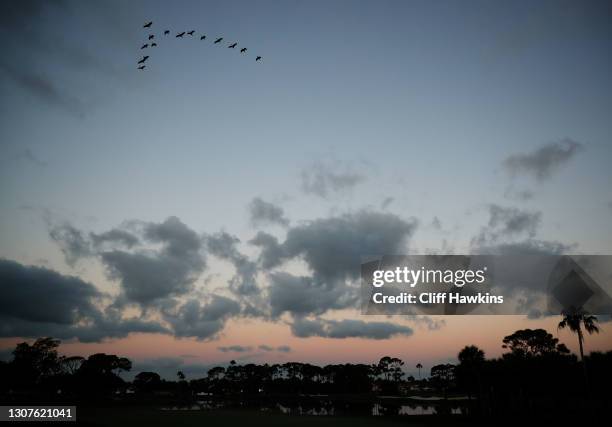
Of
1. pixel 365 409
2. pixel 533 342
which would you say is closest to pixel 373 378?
pixel 533 342

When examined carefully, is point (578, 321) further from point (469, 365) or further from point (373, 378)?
point (373, 378)

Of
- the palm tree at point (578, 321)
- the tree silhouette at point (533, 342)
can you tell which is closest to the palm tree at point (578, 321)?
the palm tree at point (578, 321)

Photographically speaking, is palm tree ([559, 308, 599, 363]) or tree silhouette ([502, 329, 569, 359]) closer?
palm tree ([559, 308, 599, 363])

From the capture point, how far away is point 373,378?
7830 inches

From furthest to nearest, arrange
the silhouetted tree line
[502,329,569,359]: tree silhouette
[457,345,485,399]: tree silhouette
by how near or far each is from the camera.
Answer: [502,329,569,359]: tree silhouette, [457,345,485,399]: tree silhouette, the silhouetted tree line

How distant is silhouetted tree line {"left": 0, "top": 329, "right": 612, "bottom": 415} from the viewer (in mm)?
47094

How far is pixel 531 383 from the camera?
5328 centimetres

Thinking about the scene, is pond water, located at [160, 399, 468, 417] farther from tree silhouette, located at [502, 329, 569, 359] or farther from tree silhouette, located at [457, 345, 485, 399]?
tree silhouette, located at [502, 329, 569, 359]

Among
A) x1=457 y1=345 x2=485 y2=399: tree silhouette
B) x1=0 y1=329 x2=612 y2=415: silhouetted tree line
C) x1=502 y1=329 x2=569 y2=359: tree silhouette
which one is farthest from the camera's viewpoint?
x1=502 y1=329 x2=569 y2=359: tree silhouette

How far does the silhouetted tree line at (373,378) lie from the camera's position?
155 ft

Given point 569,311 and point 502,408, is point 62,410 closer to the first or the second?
point 502,408

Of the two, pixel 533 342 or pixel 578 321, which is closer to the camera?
pixel 578 321

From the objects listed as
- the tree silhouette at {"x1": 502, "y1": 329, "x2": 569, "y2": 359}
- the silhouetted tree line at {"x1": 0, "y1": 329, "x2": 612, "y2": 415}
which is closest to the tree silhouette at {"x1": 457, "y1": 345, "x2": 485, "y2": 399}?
the silhouetted tree line at {"x1": 0, "y1": 329, "x2": 612, "y2": 415}

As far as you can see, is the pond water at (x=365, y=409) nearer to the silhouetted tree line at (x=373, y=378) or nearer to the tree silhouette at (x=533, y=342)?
the silhouetted tree line at (x=373, y=378)
